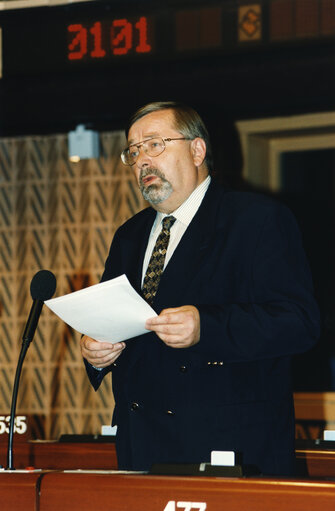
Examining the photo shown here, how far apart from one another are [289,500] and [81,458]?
3.87ft

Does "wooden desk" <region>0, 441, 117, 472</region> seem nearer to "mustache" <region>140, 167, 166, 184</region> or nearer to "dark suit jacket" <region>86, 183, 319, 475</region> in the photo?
"dark suit jacket" <region>86, 183, 319, 475</region>

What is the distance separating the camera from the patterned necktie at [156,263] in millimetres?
2073

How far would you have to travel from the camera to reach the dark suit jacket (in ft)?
5.98

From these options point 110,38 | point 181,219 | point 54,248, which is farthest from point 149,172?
point 54,248

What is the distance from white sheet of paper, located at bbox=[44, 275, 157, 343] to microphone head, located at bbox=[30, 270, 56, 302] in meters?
0.17

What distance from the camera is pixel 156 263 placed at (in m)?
2.12

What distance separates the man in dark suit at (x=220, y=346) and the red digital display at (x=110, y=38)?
161 centimetres

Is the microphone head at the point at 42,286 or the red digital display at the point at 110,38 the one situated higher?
the red digital display at the point at 110,38

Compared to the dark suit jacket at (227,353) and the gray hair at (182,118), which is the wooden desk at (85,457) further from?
the gray hair at (182,118)

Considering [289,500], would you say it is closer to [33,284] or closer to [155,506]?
[155,506]

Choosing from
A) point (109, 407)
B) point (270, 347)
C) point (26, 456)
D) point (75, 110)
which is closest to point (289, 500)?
point (270, 347)

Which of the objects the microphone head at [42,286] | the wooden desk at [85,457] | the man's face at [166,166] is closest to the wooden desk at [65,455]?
the wooden desk at [85,457]

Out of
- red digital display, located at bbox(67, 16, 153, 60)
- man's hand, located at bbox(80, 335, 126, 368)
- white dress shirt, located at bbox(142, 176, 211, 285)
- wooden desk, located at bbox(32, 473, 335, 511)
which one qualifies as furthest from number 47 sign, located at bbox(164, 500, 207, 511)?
red digital display, located at bbox(67, 16, 153, 60)

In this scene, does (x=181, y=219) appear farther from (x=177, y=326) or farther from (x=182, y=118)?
(x=177, y=326)
